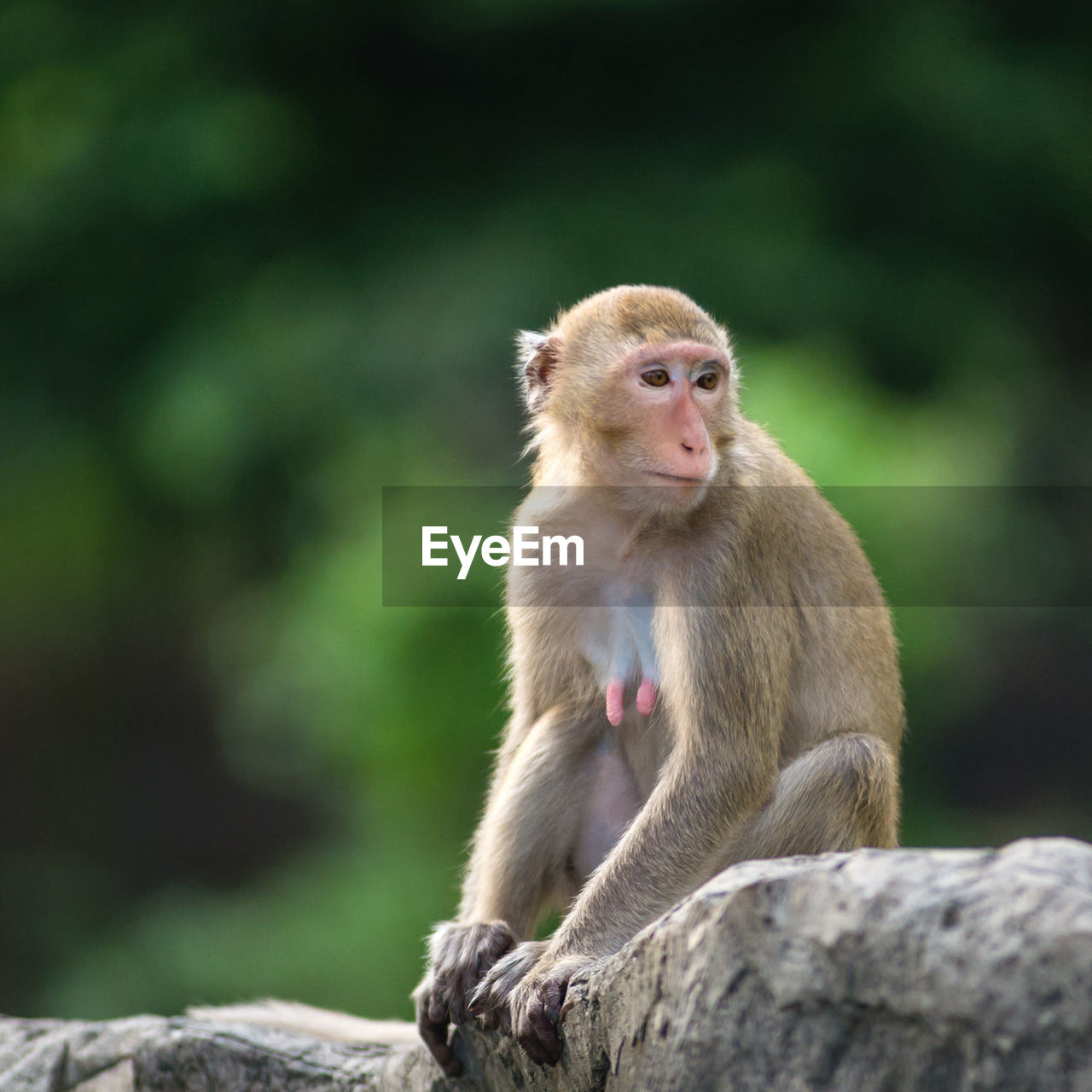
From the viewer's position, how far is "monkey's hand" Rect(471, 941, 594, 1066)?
298 cm

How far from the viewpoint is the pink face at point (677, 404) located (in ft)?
11.5

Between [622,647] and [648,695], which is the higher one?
[622,647]

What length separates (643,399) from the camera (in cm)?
365

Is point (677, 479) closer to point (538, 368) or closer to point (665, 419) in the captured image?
point (665, 419)

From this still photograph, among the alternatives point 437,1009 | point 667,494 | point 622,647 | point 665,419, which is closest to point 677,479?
point 667,494

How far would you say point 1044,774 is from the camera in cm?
779

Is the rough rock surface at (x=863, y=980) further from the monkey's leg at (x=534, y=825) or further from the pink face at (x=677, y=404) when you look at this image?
the pink face at (x=677, y=404)

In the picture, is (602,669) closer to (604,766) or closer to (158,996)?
(604,766)

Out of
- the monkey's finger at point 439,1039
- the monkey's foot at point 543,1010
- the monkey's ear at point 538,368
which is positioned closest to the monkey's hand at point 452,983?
the monkey's finger at point 439,1039

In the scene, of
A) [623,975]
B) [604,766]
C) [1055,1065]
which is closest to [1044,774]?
[604,766]

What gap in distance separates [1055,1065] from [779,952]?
45 centimetres

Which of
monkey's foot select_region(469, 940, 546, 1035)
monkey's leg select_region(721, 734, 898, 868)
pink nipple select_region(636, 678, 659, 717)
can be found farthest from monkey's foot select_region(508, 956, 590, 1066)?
pink nipple select_region(636, 678, 659, 717)

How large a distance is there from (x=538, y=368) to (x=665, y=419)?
62 cm

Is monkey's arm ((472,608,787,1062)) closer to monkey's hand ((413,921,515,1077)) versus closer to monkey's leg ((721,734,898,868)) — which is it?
monkey's leg ((721,734,898,868))
